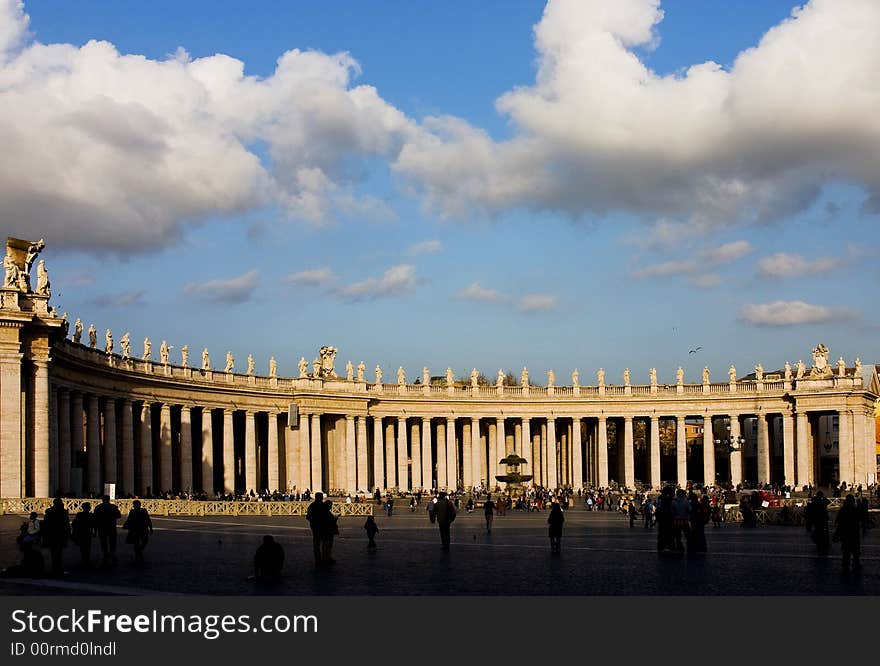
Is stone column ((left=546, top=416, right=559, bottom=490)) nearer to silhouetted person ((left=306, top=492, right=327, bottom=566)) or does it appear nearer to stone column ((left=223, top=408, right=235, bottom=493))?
stone column ((left=223, top=408, right=235, bottom=493))

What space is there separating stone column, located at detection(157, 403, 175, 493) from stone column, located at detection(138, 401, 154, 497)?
55.0 inches

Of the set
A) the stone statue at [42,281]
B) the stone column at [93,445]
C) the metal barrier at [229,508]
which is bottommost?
the metal barrier at [229,508]

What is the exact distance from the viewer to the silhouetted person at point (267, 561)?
2864 centimetres

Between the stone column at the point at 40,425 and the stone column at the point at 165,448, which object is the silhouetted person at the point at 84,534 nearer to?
the stone column at the point at 40,425

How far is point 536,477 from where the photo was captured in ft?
405

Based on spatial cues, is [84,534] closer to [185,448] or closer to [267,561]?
[267,561]

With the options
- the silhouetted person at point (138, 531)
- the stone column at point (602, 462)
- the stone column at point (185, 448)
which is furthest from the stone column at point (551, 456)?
the silhouetted person at point (138, 531)

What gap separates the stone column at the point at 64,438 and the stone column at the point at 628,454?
195 ft

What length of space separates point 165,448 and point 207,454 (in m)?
4.89

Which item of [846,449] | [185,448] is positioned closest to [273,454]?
[185,448]

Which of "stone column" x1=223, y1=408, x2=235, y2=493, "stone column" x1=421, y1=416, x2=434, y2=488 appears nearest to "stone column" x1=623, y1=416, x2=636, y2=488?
"stone column" x1=421, y1=416, x2=434, y2=488
